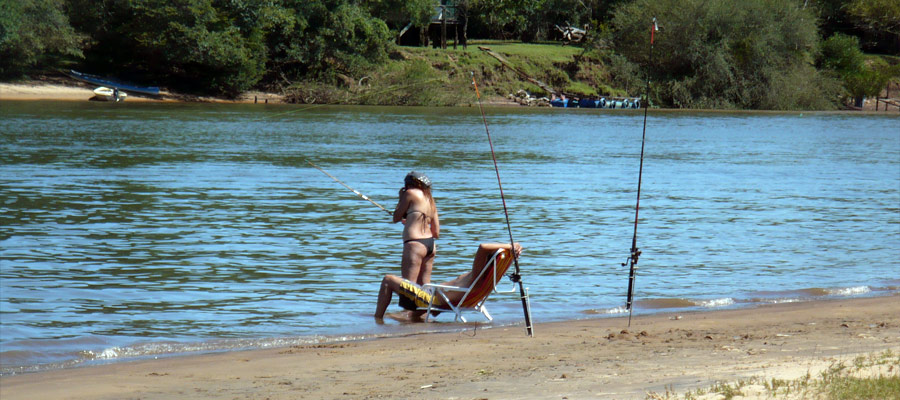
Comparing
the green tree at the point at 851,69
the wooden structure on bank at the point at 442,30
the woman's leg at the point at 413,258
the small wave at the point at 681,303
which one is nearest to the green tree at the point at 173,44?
the wooden structure on bank at the point at 442,30

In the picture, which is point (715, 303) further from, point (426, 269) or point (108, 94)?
point (108, 94)

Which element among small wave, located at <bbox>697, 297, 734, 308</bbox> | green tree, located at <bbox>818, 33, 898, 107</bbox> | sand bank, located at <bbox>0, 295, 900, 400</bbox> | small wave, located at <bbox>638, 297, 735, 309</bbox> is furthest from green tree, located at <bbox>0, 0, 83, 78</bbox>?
green tree, located at <bbox>818, 33, 898, 107</bbox>

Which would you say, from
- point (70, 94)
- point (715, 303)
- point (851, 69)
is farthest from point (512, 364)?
point (851, 69)

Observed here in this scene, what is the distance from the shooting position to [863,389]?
16.3ft

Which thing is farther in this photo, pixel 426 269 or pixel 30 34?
pixel 30 34

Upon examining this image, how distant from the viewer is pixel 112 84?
5622 centimetres

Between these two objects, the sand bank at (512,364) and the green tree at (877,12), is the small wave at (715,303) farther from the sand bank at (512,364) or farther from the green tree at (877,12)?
the green tree at (877,12)

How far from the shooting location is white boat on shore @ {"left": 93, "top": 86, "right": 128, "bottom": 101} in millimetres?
53375

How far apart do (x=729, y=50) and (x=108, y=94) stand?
37221mm

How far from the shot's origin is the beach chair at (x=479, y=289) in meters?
8.09

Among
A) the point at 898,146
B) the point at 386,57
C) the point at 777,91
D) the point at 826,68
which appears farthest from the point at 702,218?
the point at 826,68

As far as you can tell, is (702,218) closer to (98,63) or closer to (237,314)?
(237,314)

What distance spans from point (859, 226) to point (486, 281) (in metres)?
9.69

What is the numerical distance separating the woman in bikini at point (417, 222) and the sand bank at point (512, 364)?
0.85 metres
